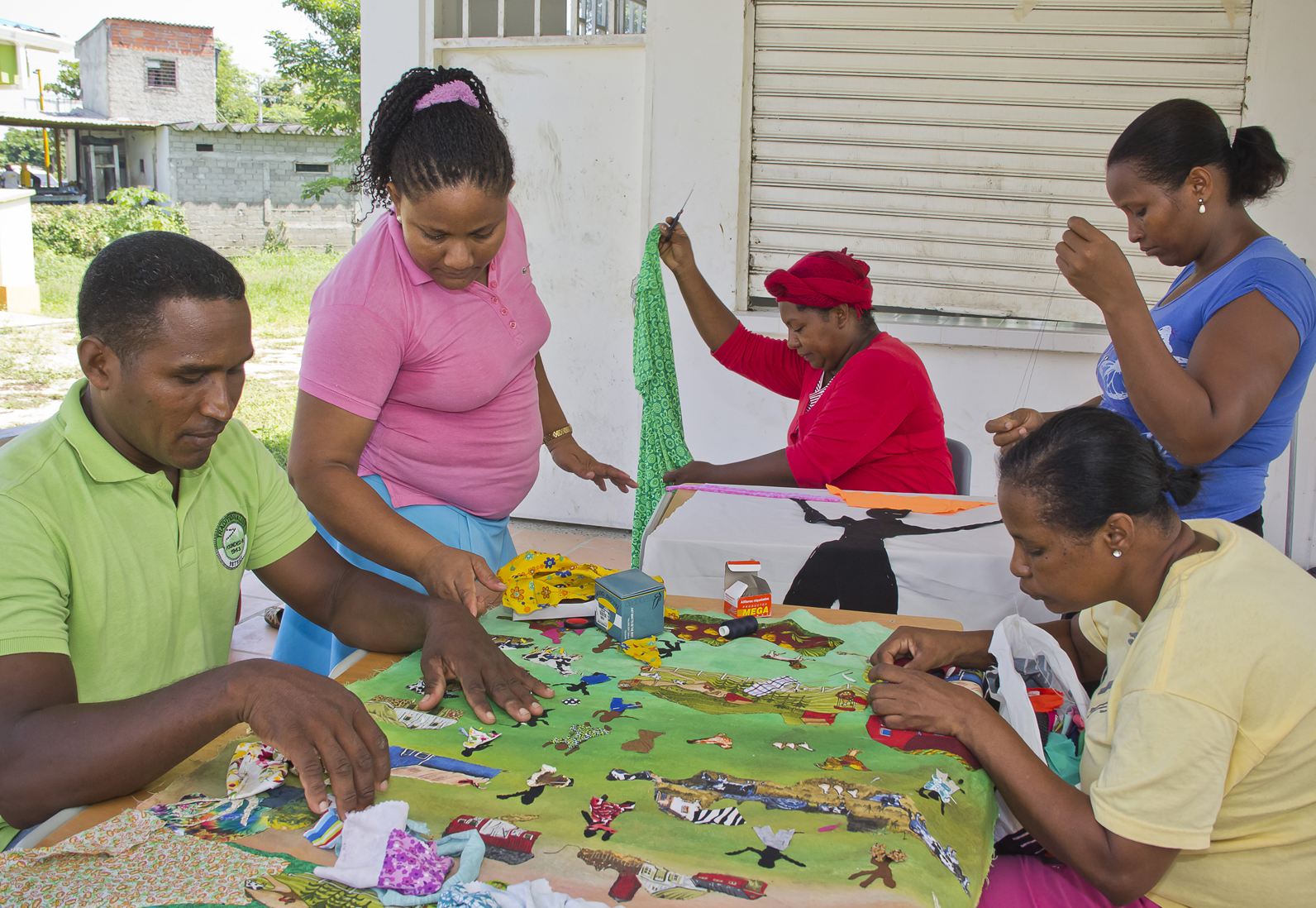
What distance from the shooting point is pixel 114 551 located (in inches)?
57.3

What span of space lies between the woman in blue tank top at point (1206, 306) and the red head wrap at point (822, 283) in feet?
3.03

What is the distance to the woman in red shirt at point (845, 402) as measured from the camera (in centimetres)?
291

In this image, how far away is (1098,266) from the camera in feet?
6.60

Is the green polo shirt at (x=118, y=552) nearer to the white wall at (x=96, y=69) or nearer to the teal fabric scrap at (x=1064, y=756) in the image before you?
the teal fabric scrap at (x=1064, y=756)

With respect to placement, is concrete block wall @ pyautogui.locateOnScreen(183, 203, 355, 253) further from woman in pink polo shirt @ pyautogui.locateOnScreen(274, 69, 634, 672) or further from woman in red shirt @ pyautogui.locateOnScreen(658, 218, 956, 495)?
woman in pink polo shirt @ pyautogui.locateOnScreen(274, 69, 634, 672)

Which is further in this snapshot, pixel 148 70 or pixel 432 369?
pixel 148 70

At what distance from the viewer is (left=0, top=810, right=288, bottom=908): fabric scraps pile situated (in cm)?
106

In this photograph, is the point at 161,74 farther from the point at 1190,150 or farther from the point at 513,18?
the point at 1190,150

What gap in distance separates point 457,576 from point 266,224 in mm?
20651

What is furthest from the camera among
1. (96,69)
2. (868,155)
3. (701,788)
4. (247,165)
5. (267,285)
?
(96,69)

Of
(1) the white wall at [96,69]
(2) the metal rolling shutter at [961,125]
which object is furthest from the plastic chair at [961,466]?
(1) the white wall at [96,69]

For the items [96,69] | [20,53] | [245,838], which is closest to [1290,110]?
[245,838]

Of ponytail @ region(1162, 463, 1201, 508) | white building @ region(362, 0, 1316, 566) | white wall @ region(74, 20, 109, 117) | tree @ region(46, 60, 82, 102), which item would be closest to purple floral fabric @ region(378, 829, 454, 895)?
ponytail @ region(1162, 463, 1201, 508)

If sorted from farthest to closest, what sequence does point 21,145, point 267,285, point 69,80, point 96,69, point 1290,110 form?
1. point 69,80
2. point 96,69
3. point 21,145
4. point 267,285
5. point 1290,110
